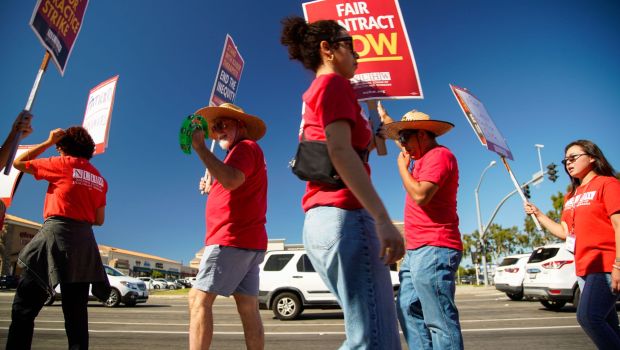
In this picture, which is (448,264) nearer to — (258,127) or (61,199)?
(258,127)

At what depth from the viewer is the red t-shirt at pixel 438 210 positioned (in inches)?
106

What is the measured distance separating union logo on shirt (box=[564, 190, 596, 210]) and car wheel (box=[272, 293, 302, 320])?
760cm

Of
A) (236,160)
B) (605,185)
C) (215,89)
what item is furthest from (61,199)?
(605,185)

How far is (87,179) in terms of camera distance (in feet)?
11.2

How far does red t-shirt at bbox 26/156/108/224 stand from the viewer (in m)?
3.19

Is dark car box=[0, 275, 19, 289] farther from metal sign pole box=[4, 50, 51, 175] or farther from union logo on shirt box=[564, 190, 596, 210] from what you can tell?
union logo on shirt box=[564, 190, 596, 210]

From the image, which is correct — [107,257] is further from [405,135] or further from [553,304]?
[405,135]

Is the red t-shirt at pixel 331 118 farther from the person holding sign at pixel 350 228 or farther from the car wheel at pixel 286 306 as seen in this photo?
the car wheel at pixel 286 306

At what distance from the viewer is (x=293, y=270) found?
10406 millimetres

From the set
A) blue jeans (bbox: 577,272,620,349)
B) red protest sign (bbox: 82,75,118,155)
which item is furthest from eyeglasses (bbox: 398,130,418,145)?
red protest sign (bbox: 82,75,118,155)

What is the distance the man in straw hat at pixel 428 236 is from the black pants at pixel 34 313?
2411 millimetres

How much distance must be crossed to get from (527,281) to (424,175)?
32.8 feet

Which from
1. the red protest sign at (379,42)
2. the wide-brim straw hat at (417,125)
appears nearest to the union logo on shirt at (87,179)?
the red protest sign at (379,42)

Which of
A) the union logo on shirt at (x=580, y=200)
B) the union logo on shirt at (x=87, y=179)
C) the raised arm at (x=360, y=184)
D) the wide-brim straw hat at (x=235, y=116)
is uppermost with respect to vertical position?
the wide-brim straw hat at (x=235, y=116)
